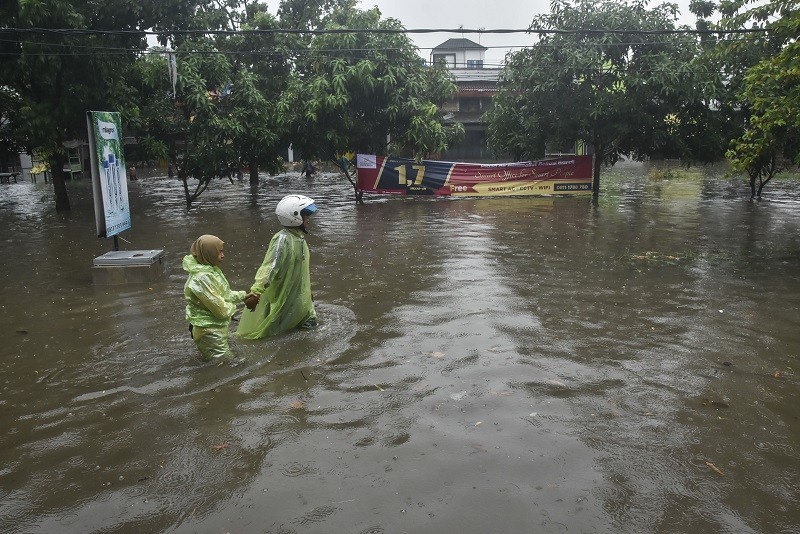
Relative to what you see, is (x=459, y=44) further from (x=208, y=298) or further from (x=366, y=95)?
(x=208, y=298)

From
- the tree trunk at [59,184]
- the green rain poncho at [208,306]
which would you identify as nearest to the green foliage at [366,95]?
the tree trunk at [59,184]

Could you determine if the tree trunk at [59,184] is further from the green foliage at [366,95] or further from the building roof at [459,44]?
the building roof at [459,44]

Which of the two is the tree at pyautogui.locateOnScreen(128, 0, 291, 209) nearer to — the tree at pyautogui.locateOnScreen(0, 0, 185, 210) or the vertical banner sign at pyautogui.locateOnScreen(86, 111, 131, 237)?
the tree at pyautogui.locateOnScreen(0, 0, 185, 210)

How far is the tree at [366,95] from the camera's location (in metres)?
18.9

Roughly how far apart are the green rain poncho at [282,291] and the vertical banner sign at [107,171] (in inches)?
146

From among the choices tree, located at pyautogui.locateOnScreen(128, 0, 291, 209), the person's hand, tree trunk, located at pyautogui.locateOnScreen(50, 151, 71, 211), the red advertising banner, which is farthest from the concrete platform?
the red advertising banner

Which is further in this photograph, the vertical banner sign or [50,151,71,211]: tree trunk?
[50,151,71,211]: tree trunk

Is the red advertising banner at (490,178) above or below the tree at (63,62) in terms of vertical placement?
below

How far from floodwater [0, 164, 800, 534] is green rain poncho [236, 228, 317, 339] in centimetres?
22

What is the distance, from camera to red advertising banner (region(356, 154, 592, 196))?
2180 cm

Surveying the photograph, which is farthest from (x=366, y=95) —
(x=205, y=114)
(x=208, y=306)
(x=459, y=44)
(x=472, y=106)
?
(x=459, y=44)

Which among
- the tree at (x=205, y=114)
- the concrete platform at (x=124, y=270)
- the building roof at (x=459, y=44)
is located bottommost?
the concrete platform at (x=124, y=270)

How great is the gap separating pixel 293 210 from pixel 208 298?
1181mm

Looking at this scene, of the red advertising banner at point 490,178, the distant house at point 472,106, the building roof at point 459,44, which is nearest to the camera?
the red advertising banner at point 490,178
